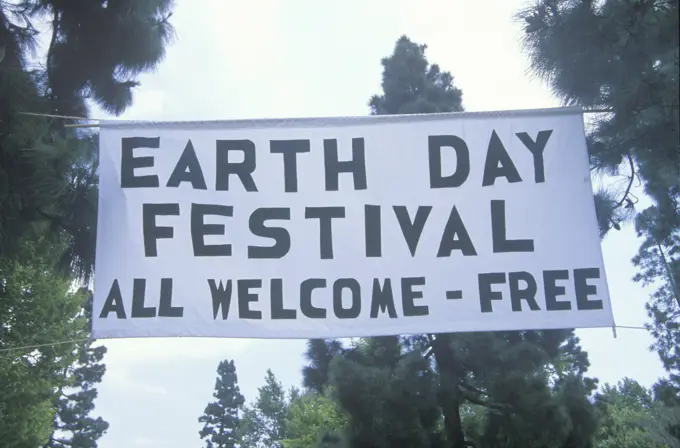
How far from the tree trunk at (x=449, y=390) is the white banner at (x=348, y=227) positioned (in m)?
11.1

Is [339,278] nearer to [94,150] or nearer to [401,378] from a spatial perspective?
[94,150]

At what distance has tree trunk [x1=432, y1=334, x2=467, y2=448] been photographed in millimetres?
16406

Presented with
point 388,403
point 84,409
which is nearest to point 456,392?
point 388,403

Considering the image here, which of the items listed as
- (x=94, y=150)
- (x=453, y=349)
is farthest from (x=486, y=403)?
(x=94, y=150)

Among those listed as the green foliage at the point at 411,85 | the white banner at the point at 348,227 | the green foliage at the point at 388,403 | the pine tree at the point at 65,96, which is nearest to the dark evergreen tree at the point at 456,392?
the green foliage at the point at 388,403

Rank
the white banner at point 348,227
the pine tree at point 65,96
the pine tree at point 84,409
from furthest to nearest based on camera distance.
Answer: the pine tree at point 84,409 → the pine tree at point 65,96 → the white banner at point 348,227

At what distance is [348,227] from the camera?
5.86 m

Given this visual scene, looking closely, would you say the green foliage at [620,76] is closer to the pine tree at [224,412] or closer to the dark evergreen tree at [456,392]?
the dark evergreen tree at [456,392]

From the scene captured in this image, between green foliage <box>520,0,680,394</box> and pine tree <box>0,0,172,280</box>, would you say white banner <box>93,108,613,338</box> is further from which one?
pine tree <box>0,0,172,280</box>

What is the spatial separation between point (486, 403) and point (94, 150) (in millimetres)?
11062

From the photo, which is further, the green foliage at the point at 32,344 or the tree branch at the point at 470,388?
the green foliage at the point at 32,344

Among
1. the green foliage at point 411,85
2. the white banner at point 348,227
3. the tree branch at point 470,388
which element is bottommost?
the white banner at point 348,227

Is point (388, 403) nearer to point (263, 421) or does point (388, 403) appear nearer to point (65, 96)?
point (65, 96)

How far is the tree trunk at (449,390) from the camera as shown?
16406mm
